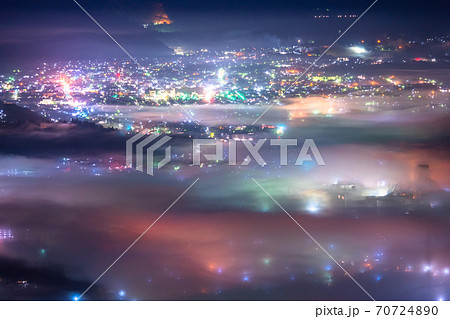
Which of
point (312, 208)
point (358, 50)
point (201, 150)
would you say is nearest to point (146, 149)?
point (201, 150)

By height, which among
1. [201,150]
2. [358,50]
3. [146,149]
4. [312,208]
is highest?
[358,50]

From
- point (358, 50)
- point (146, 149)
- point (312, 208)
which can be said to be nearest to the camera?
point (312, 208)

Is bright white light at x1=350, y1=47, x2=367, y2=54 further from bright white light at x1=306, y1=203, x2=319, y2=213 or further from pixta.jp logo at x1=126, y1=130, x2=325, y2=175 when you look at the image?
bright white light at x1=306, y1=203, x2=319, y2=213

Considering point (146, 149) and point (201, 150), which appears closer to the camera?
point (201, 150)

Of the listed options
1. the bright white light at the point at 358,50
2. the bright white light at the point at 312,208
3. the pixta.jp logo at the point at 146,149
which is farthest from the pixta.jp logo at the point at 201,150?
the bright white light at the point at 358,50

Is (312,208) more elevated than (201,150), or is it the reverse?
(201,150)

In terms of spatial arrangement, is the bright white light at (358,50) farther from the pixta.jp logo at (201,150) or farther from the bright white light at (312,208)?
the bright white light at (312,208)

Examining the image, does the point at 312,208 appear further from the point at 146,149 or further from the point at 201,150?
the point at 146,149

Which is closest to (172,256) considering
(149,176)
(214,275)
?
(214,275)

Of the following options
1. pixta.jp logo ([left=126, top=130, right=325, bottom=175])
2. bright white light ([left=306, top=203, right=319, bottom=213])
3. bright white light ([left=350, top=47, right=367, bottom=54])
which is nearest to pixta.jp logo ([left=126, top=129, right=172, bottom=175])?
pixta.jp logo ([left=126, top=130, right=325, bottom=175])

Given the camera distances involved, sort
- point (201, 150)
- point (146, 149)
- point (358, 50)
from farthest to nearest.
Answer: point (146, 149)
point (201, 150)
point (358, 50)
